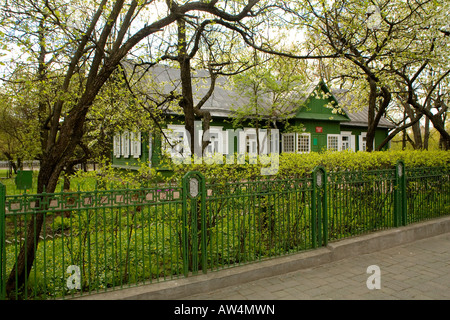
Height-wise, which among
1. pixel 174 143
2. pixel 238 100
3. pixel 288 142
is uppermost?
pixel 238 100

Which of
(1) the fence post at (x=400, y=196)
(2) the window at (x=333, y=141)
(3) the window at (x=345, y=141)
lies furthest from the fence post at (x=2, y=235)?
(3) the window at (x=345, y=141)

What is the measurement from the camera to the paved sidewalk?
4.41 meters

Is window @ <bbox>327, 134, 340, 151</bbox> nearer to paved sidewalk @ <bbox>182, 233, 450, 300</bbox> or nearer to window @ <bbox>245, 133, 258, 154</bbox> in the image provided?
window @ <bbox>245, 133, 258, 154</bbox>

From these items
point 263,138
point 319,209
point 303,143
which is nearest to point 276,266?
point 319,209

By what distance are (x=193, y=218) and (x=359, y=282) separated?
258 centimetres

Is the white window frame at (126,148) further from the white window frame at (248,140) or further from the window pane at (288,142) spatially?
the window pane at (288,142)

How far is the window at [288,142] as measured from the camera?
21.8 meters

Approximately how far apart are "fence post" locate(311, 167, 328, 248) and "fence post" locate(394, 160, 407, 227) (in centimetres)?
222

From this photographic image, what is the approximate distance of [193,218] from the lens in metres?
4.64

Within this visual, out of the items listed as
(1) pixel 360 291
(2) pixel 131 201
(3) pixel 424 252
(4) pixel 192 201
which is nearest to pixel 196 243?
(4) pixel 192 201

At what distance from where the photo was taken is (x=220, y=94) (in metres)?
20.5

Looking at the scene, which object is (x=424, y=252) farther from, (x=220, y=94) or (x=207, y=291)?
(x=220, y=94)

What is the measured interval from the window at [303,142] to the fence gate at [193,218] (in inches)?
710

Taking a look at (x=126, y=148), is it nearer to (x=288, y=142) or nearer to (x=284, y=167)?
(x=288, y=142)
